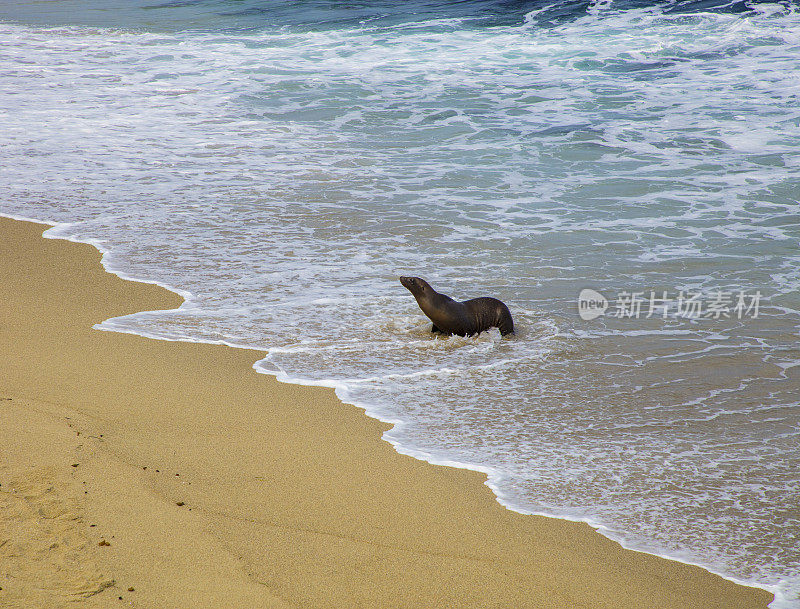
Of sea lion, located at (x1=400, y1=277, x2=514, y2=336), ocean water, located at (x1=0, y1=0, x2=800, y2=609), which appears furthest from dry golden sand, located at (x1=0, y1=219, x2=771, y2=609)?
sea lion, located at (x1=400, y1=277, x2=514, y2=336)

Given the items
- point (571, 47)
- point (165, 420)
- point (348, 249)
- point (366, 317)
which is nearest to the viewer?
point (165, 420)

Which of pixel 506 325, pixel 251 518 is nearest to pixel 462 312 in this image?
pixel 506 325

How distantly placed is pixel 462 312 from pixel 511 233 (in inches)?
96.4

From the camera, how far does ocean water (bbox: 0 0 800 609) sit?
3912mm

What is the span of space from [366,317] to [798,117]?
895 centimetres

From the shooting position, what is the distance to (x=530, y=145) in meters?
11.0

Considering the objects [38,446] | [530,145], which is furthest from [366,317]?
[530,145]

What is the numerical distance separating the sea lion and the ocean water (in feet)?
0.35

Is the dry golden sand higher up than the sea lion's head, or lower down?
lower down

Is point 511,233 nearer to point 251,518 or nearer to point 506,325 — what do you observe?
point 506,325

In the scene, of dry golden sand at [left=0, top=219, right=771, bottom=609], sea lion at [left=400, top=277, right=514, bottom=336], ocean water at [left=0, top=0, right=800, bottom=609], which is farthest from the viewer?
sea lion at [left=400, top=277, right=514, bottom=336]

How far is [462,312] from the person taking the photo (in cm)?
524

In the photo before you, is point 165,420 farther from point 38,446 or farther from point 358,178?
point 358,178

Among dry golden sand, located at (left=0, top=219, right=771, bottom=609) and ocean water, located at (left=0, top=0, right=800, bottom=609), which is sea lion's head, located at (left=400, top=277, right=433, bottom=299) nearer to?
ocean water, located at (left=0, top=0, right=800, bottom=609)
